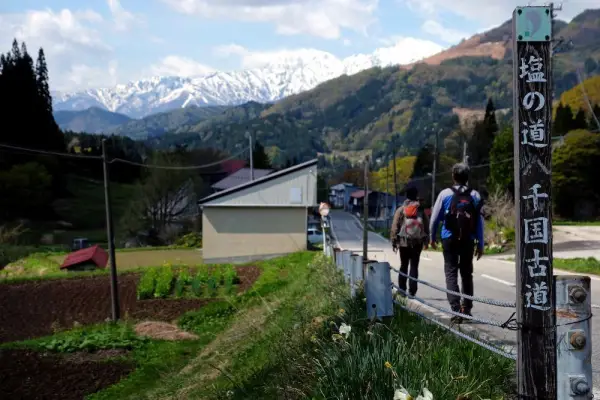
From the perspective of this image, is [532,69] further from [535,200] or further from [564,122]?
[564,122]

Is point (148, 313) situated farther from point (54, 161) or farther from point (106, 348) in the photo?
point (54, 161)

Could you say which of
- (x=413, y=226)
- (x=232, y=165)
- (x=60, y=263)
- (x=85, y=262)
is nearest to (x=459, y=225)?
(x=413, y=226)

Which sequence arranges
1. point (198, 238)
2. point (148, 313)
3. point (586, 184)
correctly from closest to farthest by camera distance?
point (148, 313)
point (586, 184)
point (198, 238)

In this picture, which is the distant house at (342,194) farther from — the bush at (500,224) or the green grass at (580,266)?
the green grass at (580,266)

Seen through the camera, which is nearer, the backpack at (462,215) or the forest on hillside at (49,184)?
the backpack at (462,215)

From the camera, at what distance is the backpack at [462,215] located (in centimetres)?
621

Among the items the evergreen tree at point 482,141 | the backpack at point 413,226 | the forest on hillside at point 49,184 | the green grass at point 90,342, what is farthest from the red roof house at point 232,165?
the backpack at point 413,226

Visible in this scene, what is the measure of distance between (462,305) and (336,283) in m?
2.21

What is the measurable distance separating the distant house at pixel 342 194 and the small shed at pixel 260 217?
75.9 m

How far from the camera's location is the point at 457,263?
6.46 metres

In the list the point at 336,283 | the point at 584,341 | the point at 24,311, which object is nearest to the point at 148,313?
the point at 24,311

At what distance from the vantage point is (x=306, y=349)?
198 inches

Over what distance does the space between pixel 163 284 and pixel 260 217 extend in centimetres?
1271

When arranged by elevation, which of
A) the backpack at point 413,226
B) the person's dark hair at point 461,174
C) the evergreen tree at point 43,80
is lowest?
the backpack at point 413,226
